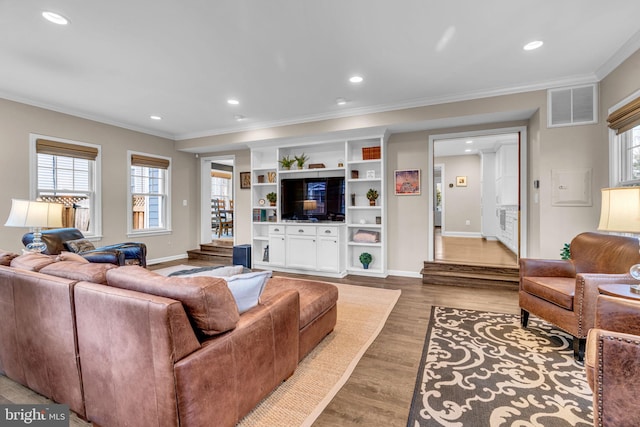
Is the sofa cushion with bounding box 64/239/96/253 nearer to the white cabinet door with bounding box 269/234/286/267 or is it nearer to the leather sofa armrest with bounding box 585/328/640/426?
the white cabinet door with bounding box 269/234/286/267

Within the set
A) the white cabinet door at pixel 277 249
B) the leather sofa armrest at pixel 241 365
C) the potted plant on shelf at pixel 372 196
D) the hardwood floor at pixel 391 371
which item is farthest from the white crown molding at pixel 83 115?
the leather sofa armrest at pixel 241 365

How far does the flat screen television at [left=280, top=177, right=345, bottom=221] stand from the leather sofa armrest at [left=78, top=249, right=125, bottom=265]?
2637mm

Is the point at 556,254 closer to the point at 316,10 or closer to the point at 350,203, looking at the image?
the point at 350,203

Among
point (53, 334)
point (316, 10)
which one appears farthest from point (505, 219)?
point (53, 334)

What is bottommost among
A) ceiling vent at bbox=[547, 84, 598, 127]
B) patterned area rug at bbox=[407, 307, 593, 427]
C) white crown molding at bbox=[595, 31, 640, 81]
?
patterned area rug at bbox=[407, 307, 593, 427]

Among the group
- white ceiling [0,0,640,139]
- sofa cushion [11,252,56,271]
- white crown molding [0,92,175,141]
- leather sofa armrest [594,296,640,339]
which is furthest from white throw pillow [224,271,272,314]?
white crown molding [0,92,175,141]

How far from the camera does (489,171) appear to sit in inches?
322

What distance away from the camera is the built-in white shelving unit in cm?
479

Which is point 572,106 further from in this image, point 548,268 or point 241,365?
point 241,365

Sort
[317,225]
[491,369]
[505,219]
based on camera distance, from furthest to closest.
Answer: [505,219], [317,225], [491,369]

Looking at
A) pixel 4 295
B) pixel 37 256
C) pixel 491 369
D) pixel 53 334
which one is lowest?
pixel 491 369

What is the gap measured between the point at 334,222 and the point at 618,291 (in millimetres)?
3568

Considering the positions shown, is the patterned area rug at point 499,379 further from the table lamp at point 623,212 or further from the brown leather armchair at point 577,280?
the table lamp at point 623,212

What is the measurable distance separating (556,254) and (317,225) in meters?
3.25
